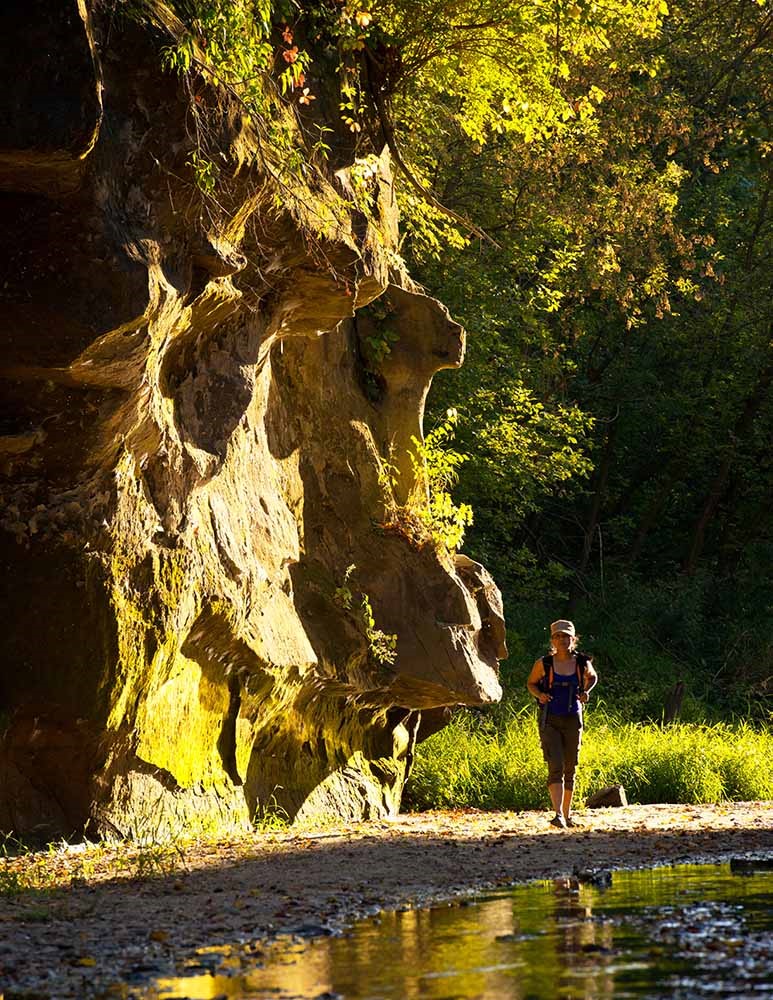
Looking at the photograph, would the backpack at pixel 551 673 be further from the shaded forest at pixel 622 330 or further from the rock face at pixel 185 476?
the shaded forest at pixel 622 330

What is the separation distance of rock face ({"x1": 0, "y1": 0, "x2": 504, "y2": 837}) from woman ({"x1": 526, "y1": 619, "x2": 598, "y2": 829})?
186cm

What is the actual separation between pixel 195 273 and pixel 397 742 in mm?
7372

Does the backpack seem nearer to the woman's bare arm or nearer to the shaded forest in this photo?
the woman's bare arm

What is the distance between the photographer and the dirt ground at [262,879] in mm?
7574

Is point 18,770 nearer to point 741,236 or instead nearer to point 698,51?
point 698,51

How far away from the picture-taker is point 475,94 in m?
16.5

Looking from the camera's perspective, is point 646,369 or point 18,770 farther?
point 646,369

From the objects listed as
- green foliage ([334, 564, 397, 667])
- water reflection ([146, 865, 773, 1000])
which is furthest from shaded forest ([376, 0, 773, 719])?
water reflection ([146, 865, 773, 1000])

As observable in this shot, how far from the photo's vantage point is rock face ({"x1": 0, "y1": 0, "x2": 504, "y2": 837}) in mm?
10812

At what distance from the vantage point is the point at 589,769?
18.1 meters

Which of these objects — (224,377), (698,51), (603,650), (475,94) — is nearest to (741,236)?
(698,51)

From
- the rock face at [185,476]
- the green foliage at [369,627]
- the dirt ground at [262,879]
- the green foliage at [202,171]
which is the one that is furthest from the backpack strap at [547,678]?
the green foliage at [202,171]

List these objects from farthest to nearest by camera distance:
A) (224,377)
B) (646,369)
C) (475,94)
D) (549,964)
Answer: (646,369), (475,94), (224,377), (549,964)

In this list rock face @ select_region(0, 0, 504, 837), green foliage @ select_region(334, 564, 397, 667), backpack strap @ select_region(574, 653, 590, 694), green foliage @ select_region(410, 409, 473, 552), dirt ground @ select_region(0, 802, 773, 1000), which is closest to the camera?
dirt ground @ select_region(0, 802, 773, 1000)
